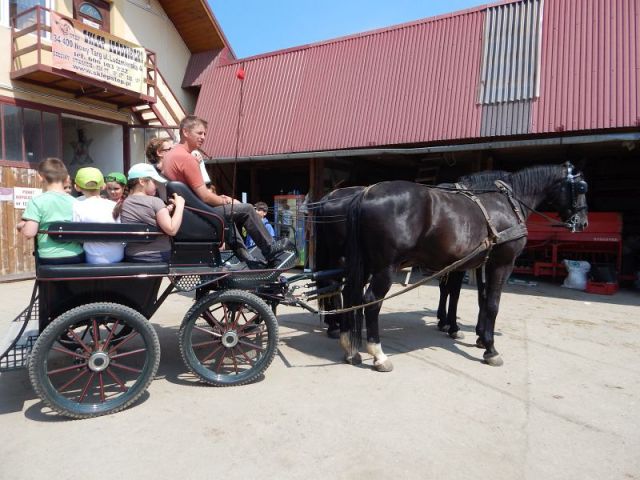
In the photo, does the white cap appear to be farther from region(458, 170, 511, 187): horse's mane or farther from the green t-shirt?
region(458, 170, 511, 187): horse's mane

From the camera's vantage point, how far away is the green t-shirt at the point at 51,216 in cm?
295

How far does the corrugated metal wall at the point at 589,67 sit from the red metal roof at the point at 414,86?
0.7 inches

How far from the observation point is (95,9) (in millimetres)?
10906

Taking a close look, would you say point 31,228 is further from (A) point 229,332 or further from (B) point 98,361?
(A) point 229,332

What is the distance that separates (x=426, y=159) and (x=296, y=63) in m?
4.26

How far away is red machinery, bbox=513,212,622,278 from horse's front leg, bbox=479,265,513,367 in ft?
13.6

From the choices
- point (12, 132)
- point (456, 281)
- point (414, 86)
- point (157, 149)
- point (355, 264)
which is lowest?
point (456, 281)

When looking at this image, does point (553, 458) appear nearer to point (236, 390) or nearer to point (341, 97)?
point (236, 390)

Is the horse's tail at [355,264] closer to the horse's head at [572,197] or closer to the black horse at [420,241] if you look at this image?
the black horse at [420,241]

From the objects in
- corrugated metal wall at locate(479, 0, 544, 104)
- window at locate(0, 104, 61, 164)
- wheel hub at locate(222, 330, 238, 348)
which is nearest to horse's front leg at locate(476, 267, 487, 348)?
wheel hub at locate(222, 330, 238, 348)

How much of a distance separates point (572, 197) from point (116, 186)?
504 centimetres

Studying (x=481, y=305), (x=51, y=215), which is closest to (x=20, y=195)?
(x=51, y=215)

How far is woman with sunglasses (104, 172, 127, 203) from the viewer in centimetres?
459

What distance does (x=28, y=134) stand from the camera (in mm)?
9195
